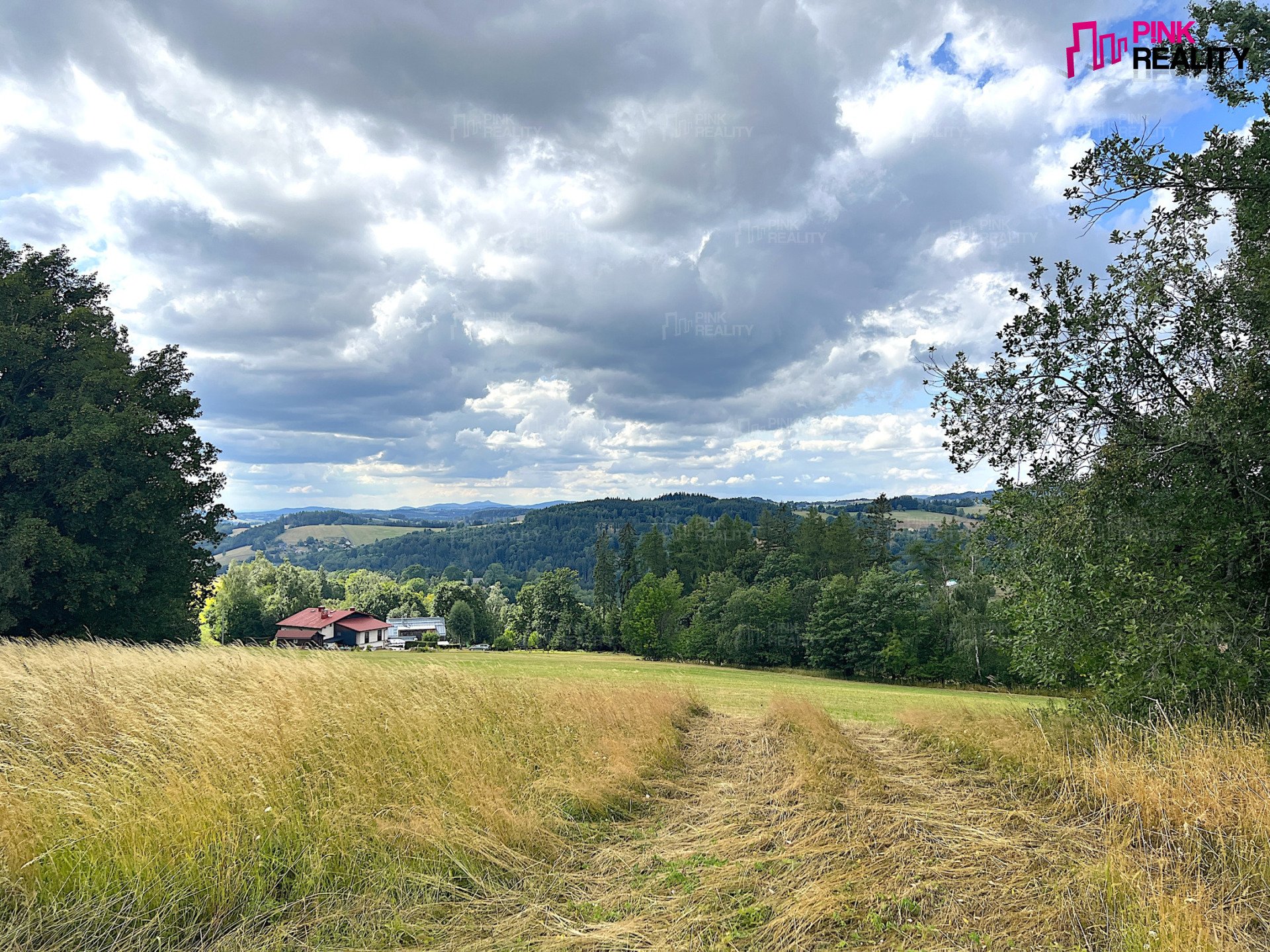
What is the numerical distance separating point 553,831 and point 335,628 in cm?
7087

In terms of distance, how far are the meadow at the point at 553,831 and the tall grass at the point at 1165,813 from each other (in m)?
0.02

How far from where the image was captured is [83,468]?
18.4 meters

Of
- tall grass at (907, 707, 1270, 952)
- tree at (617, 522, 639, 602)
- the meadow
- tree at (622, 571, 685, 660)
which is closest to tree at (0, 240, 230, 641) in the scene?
the meadow

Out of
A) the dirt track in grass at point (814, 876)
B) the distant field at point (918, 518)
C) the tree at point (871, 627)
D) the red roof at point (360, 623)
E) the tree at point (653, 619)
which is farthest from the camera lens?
the distant field at point (918, 518)

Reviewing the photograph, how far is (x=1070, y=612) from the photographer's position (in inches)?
352

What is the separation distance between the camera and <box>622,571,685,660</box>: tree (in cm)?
6869

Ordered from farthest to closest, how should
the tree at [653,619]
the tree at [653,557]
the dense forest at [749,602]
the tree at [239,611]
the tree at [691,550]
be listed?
1. the tree at [653,557]
2. the tree at [691,550]
3. the tree at [653,619]
4. the tree at [239,611]
5. the dense forest at [749,602]

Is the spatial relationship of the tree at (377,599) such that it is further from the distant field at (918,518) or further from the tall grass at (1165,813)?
the distant field at (918,518)

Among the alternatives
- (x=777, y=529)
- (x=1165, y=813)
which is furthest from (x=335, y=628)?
(x=1165, y=813)

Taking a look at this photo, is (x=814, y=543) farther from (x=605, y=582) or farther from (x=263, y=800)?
(x=263, y=800)

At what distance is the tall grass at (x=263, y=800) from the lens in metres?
Answer: 4.31

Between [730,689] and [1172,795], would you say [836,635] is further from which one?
[1172,795]

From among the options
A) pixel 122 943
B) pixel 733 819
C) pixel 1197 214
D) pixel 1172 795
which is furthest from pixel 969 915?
pixel 1197 214

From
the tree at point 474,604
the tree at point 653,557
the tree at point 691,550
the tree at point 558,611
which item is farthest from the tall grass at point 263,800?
the tree at point 474,604
